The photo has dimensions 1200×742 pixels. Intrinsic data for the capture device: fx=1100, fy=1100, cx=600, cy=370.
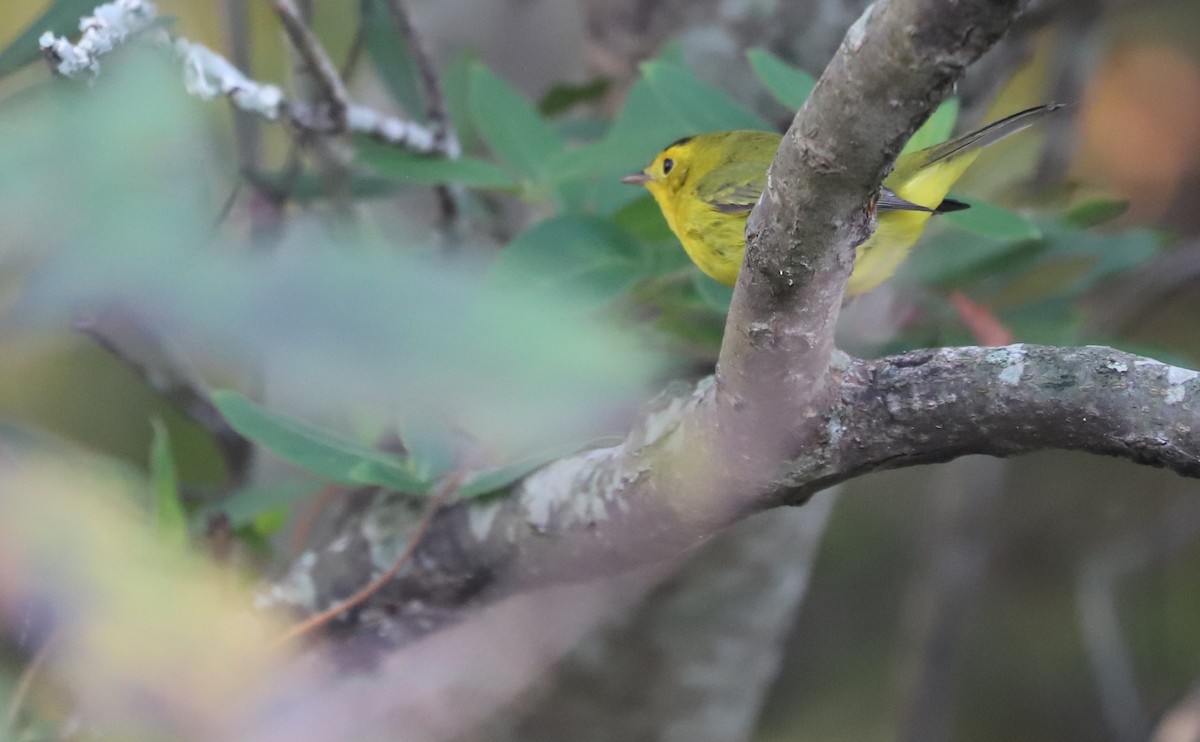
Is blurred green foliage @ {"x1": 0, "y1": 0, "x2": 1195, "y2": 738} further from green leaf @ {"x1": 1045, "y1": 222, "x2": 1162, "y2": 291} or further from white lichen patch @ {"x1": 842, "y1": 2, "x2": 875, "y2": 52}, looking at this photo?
white lichen patch @ {"x1": 842, "y1": 2, "x2": 875, "y2": 52}

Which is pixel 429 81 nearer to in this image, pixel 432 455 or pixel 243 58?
pixel 243 58

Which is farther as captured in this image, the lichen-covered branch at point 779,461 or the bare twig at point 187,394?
the bare twig at point 187,394

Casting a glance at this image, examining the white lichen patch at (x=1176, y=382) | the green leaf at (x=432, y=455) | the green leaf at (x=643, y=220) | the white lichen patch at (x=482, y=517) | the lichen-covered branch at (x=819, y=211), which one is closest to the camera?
the lichen-covered branch at (x=819, y=211)

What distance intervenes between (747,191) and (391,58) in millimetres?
516

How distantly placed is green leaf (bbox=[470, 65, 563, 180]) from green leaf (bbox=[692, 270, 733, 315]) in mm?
210

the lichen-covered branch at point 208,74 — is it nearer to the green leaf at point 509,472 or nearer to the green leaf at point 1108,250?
the green leaf at point 509,472

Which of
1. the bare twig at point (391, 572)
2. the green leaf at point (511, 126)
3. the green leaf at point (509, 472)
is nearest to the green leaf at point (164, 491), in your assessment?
the bare twig at point (391, 572)

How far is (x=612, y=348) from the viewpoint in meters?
0.24

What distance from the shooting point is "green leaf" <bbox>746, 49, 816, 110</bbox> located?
1.08m

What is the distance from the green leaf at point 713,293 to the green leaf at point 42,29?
0.62 m

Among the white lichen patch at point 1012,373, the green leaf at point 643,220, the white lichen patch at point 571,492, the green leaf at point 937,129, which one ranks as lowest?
the white lichen patch at point 1012,373

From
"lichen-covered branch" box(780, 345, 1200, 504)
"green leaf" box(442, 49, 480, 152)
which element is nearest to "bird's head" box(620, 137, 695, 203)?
"green leaf" box(442, 49, 480, 152)

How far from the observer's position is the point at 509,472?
90cm

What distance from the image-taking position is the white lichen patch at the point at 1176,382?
0.58 meters
